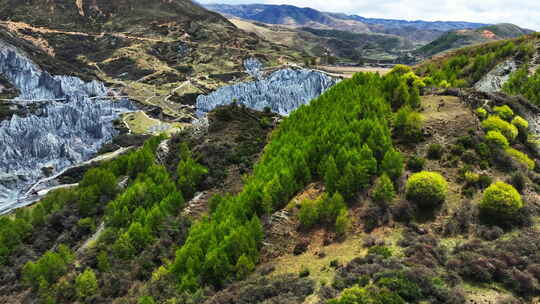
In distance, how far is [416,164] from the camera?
106 ft

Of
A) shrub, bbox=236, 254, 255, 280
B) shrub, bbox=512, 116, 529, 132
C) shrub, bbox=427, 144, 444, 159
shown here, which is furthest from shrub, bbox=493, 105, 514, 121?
shrub, bbox=236, 254, 255, 280

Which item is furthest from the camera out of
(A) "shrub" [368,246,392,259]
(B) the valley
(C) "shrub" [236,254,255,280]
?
(C) "shrub" [236,254,255,280]

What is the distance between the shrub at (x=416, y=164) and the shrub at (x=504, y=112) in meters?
13.3

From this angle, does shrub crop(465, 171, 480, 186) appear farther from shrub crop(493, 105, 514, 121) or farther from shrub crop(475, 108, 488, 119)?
shrub crop(493, 105, 514, 121)

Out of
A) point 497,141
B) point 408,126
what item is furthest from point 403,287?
point 408,126

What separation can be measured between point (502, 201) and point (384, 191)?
7.90 metres

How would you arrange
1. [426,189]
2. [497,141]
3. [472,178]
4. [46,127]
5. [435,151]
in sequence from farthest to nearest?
1. [46,127]
2. [435,151]
3. [497,141]
4. [472,178]
5. [426,189]

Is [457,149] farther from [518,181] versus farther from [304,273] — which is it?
[304,273]

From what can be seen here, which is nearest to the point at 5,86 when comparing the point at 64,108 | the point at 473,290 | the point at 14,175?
the point at 64,108

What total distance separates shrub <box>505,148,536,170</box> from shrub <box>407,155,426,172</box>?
794 centimetres

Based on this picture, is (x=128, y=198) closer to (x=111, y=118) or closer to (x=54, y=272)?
(x=54, y=272)

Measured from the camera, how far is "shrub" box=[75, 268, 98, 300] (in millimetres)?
34688

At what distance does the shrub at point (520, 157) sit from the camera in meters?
31.9

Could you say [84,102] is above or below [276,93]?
below
